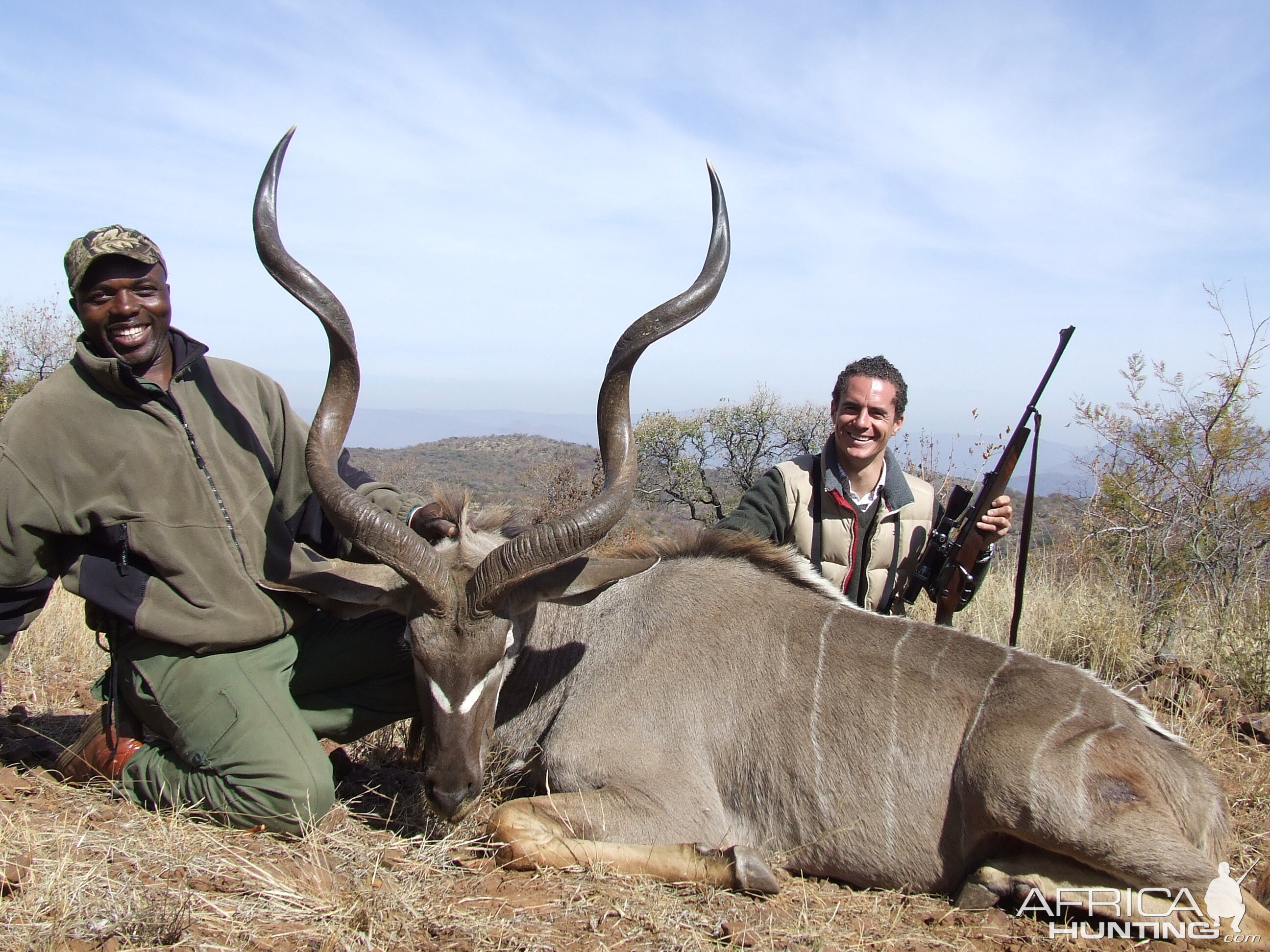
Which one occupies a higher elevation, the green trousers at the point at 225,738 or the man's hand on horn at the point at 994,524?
the man's hand on horn at the point at 994,524

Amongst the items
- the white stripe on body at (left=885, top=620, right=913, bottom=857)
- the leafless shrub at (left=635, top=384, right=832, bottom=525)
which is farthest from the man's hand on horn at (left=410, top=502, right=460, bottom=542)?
the leafless shrub at (left=635, top=384, right=832, bottom=525)

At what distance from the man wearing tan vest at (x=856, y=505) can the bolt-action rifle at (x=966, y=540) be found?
0.10 metres

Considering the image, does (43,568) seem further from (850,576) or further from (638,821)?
(850,576)

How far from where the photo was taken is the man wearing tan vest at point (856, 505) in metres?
4.54

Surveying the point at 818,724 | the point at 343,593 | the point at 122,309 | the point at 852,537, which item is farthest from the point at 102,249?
the point at 852,537

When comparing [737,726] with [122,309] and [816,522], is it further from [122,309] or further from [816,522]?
[122,309]

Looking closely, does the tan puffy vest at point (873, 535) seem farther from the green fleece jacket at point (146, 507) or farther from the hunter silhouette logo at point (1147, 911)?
the green fleece jacket at point (146, 507)

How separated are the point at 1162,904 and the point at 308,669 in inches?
127

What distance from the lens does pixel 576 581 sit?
3463 millimetres

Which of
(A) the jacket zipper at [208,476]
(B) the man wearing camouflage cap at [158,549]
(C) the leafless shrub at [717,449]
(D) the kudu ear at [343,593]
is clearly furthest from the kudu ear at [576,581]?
(C) the leafless shrub at [717,449]

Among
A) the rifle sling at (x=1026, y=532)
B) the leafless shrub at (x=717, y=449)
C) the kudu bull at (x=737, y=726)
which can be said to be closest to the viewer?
the kudu bull at (x=737, y=726)

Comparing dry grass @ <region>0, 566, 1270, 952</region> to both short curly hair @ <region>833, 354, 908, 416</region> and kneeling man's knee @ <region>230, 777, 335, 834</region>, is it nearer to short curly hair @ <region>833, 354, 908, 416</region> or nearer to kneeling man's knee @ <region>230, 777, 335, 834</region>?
kneeling man's knee @ <region>230, 777, 335, 834</region>

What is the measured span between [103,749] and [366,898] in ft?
5.18

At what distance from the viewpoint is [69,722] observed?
434 cm
